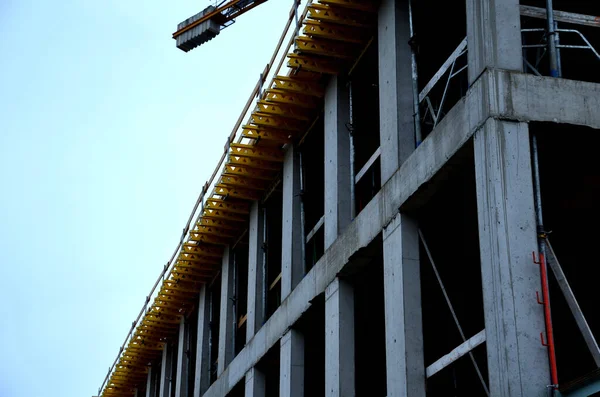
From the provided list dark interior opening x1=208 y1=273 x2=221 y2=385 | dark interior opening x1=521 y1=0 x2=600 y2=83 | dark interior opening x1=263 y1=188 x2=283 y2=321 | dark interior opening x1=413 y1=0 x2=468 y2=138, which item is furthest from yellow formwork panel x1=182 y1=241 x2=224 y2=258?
dark interior opening x1=521 y1=0 x2=600 y2=83

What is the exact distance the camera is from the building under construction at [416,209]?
1290cm

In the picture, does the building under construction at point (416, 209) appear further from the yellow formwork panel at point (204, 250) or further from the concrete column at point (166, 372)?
the concrete column at point (166, 372)

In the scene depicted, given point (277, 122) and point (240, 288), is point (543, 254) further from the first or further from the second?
point (240, 288)

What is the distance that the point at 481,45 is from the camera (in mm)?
14078

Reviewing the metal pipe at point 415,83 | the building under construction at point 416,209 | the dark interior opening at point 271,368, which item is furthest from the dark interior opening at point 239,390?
the metal pipe at point 415,83

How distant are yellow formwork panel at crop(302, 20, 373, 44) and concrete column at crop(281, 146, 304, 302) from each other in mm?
4202

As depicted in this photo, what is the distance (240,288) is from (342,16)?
1286 centimetres

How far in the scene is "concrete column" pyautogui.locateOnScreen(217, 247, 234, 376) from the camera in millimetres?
27031

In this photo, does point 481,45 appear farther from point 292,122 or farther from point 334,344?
point 292,122

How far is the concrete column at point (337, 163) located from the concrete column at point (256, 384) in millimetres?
5349

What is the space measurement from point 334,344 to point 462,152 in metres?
5.66

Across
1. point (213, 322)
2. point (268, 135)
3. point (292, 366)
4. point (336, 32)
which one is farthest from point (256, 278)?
point (336, 32)

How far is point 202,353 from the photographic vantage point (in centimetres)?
2953

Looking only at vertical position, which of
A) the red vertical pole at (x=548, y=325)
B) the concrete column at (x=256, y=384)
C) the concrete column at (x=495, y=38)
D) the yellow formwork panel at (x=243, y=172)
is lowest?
the red vertical pole at (x=548, y=325)
